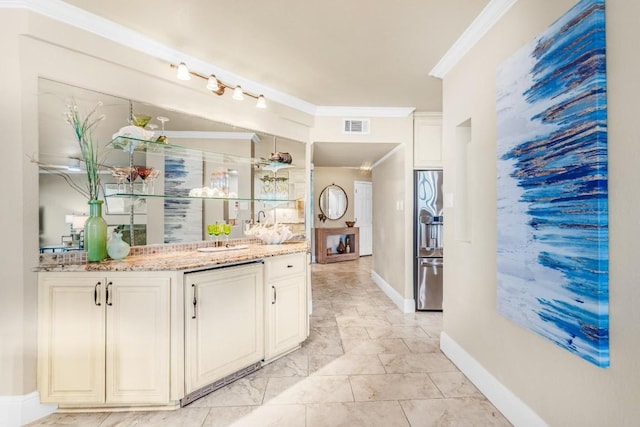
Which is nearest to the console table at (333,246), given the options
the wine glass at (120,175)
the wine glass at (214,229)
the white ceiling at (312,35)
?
the white ceiling at (312,35)

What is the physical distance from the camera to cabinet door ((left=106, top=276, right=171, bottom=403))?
6.06 feet

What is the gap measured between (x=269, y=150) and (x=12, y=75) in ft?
6.61

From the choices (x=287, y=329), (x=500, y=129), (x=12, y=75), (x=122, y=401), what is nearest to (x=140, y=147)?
(x=12, y=75)

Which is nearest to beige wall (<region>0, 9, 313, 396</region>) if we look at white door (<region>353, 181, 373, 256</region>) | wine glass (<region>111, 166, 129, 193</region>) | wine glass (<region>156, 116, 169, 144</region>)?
wine glass (<region>111, 166, 129, 193</region>)

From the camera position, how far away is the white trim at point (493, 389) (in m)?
1.68

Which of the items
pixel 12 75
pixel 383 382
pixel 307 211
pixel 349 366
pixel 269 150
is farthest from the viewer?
pixel 307 211

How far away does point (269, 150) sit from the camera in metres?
3.33

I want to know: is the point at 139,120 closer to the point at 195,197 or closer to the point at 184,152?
the point at 184,152

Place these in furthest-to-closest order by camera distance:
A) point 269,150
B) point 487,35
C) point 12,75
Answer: point 269,150, point 487,35, point 12,75

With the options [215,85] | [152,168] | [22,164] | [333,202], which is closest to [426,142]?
[215,85]

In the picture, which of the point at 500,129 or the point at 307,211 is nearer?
the point at 500,129

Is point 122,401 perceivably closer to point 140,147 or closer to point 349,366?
point 349,366

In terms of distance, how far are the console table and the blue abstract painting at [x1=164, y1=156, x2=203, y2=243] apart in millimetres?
4824

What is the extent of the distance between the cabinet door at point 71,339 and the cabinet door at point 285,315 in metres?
1.14
